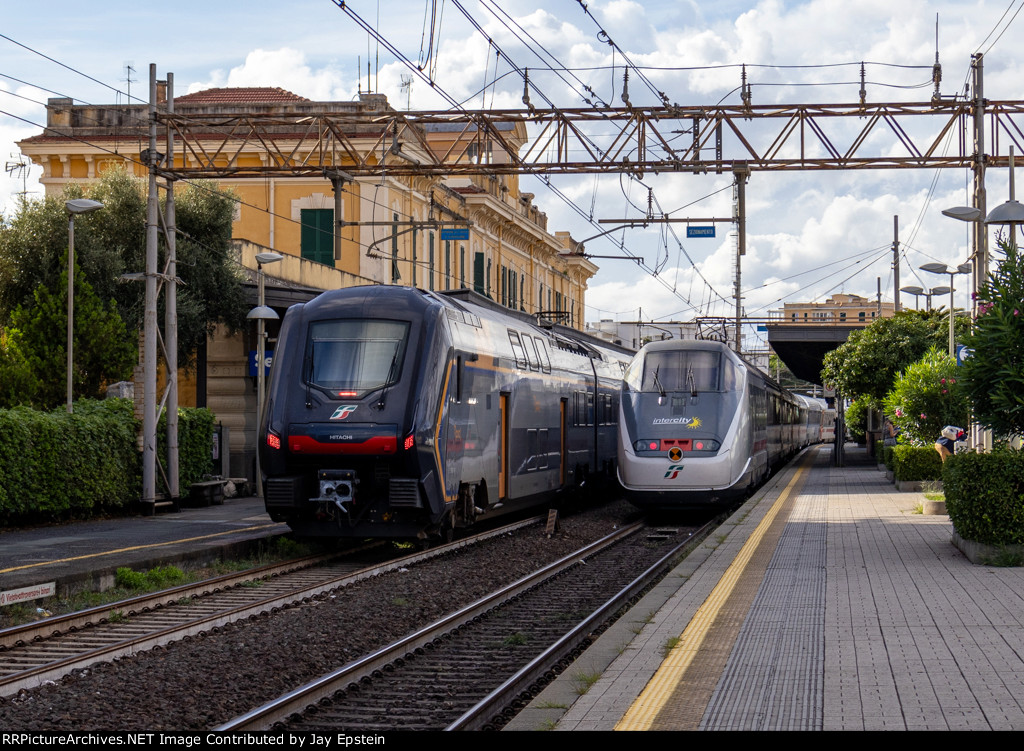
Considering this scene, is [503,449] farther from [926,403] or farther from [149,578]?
[926,403]

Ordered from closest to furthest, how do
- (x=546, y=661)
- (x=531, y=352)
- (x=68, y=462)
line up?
(x=546, y=661), (x=68, y=462), (x=531, y=352)

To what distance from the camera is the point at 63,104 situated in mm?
39156

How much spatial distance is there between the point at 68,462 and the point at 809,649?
595 inches

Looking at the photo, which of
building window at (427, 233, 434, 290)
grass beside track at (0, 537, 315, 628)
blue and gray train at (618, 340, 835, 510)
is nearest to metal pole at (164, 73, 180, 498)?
grass beside track at (0, 537, 315, 628)

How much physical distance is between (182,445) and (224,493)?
2.36 metres

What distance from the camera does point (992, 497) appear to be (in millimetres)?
13555

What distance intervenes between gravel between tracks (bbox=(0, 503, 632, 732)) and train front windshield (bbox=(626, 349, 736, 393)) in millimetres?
7507

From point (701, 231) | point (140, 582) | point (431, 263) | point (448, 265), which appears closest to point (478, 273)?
point (448, 265)

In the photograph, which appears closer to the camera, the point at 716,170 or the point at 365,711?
the point at 365,711

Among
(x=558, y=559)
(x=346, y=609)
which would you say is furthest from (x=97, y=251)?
(x=346, y=609)

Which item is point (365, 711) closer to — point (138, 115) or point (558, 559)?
point (558, 559)

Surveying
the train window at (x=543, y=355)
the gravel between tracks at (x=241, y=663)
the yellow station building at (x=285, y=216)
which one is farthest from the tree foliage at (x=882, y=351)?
the gravel between tracks at (x=241, y=663)

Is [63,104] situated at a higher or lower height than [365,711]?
higher

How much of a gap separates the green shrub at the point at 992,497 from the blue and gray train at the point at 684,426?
23.6 feet
